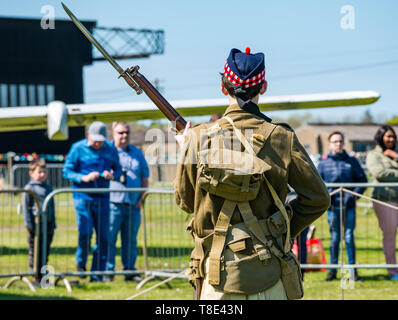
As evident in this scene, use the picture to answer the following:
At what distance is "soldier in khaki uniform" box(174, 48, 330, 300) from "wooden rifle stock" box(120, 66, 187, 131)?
40 cm

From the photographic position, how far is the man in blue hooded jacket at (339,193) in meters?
8.10

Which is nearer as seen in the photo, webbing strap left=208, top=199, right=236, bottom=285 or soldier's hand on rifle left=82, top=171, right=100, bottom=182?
webbing strap left=208, top=199, right=236, bottom=285

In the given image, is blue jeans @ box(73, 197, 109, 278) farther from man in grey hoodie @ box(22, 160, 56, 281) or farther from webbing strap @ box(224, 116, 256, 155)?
webbing strap @ box(224, 116, 256, 155)

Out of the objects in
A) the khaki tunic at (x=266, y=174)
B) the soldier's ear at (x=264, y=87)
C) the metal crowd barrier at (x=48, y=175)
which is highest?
the soldier's ear at (x=264, y=87)

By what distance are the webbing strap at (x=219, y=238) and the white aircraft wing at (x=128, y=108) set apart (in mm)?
9029

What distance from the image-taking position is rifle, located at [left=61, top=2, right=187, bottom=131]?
3592 millimetres

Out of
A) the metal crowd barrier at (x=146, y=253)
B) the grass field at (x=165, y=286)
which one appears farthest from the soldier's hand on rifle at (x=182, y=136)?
the metal crowd barrier at (x=146, y=253)

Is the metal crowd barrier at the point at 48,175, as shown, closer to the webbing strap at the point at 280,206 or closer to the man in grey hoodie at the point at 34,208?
the man in grey hoodie at the point at 34,208

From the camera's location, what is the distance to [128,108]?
522 inches

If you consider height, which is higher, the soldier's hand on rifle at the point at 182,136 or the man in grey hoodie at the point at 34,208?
the soldier's hand on rifle at the point at 182,136

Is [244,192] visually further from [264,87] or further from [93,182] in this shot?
[93,182]

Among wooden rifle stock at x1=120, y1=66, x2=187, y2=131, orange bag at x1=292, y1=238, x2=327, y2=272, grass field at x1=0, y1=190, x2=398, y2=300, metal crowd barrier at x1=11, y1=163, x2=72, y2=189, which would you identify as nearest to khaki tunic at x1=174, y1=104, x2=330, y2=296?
wooden rifle stock at x1=120, y1=66, x2=187, y2=131
